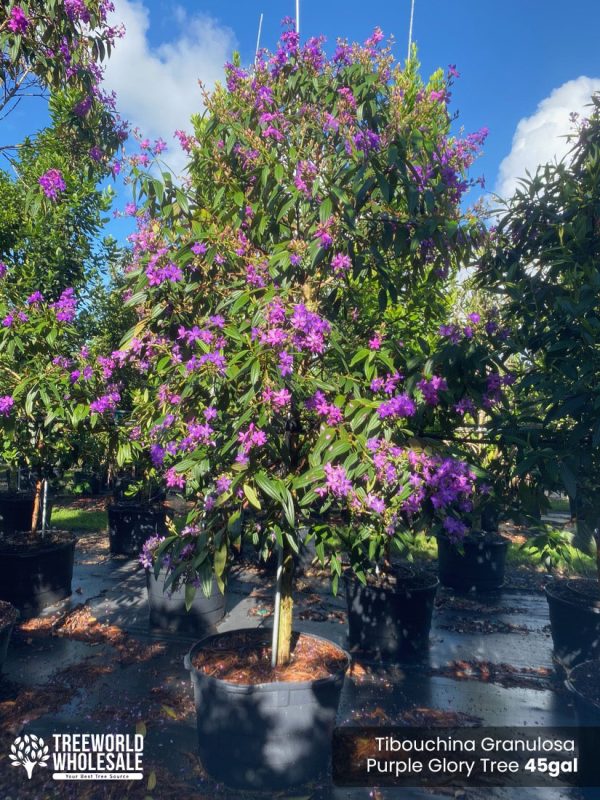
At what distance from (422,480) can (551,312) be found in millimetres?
1378

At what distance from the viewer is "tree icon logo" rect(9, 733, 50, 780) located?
2912mm

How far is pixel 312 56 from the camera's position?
2.91 m

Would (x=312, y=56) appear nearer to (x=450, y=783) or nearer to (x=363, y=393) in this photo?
(x=363, y=393)

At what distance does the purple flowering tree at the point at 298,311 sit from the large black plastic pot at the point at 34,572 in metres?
2.64

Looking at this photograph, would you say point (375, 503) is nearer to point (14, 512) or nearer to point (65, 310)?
point (65, 310)

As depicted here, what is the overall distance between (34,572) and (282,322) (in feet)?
13.3

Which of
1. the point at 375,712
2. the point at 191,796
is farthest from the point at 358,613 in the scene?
the point at 191,796

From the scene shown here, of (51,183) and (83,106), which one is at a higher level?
(83,106)

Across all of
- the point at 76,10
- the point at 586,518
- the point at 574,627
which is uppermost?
the point at 76,10

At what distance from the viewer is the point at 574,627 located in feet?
14.3

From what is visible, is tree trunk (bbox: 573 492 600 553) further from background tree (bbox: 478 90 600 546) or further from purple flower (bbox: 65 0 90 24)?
purple flower (bbox: 65 0 90 24)

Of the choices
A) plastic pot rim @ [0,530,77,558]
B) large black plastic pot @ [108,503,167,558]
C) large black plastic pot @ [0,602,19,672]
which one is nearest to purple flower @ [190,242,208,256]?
large black plastic pot @ [0,602,19,672]

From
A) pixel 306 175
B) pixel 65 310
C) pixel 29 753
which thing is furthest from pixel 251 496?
pixel 29 753

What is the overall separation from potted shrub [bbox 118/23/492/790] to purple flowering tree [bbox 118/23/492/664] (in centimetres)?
1
